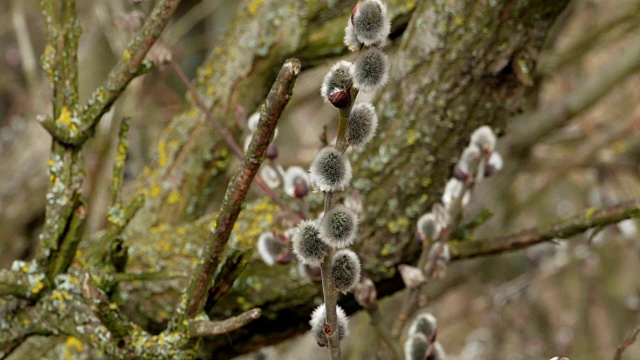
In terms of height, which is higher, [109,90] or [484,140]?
[109,90]

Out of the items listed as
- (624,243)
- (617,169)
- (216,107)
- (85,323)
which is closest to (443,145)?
(216,107)

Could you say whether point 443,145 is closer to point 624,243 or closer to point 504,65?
point 504,65

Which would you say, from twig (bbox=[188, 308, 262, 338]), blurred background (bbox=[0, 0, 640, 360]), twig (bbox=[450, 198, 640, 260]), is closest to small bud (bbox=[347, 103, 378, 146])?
twig (bbox=[188, 308, 262, 338])

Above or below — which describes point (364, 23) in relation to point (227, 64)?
below

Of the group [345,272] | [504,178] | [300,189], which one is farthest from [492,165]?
[504,178]

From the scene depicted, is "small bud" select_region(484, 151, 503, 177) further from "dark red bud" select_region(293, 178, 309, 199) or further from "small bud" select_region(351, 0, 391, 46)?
"small bud" select_region(351, 0, 391, 46)

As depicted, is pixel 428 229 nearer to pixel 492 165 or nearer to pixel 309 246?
pixel 492 165
